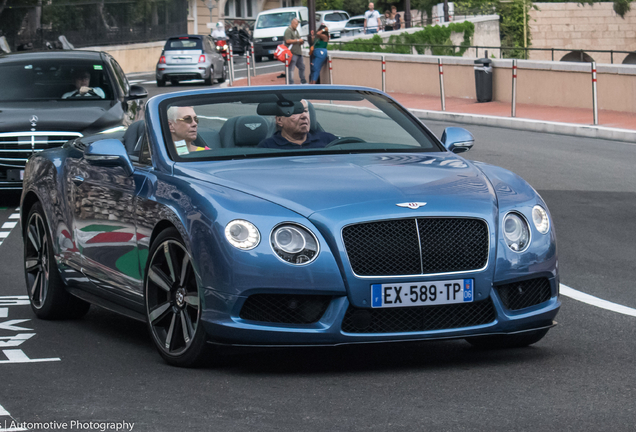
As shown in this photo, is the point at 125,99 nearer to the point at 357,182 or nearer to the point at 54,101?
the point at 54,101

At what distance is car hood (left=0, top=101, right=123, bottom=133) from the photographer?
1354cm

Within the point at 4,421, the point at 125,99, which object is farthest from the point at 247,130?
the point at 125,99

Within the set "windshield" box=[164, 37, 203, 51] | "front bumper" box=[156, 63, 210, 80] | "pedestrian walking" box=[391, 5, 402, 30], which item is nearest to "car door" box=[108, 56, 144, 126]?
"front bumper" box=[156, 63, 210, 80]

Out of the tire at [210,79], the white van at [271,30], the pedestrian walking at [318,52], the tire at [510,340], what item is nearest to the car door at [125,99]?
the tire at [510,340]

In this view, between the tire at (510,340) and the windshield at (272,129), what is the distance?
3.86ft

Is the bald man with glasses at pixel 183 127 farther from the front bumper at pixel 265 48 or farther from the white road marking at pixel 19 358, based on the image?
the front bumper at pixel 265 48

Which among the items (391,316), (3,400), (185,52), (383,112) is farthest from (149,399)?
(185,52)

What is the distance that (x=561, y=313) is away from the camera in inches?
289

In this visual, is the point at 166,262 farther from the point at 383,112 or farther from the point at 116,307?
the point at 383,112

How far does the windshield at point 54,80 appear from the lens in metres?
14.4

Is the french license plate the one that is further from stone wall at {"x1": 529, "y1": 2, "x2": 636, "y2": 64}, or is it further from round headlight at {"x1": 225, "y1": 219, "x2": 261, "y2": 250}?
stone wall at {"x1": 529, "y1": 2, "x2": 636, "y2": 64}

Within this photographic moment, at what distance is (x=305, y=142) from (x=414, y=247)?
1477 millimetres

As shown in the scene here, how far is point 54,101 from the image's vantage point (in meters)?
14.2

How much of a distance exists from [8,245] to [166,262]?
5.57 m
